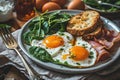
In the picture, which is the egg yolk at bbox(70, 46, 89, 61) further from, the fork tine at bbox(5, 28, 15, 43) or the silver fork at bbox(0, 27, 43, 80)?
the fork tine at bbox(5, 28, 15, 43)

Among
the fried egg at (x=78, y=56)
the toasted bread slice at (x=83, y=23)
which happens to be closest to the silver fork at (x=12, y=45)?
the fried egg at (x=78, y=56)

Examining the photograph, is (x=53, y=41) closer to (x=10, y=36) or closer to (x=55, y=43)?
(x=55, y=43)

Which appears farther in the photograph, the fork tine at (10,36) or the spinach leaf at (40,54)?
the fork tine at (10,36)

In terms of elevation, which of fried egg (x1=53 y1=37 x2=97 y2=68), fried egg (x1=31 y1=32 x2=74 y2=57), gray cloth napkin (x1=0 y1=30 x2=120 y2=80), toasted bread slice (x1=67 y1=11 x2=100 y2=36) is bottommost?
gray cloth napkin (x1=0 y1=30 x2=120 y2=80)

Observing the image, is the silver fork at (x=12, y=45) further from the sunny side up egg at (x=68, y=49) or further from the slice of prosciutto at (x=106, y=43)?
the slice of prosciutto at (x=106, y=43)

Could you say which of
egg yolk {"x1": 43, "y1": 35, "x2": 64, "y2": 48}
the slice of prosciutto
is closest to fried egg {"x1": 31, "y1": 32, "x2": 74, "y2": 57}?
egg yolk {"x1": 43, "y1": 35, "x2": 64, "y2": 48}

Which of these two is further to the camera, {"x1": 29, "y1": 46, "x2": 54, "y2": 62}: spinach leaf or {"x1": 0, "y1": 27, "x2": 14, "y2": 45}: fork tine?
{"x1": 0, "y1": 27, "x2": 14, "y2": 45}: fork tine
